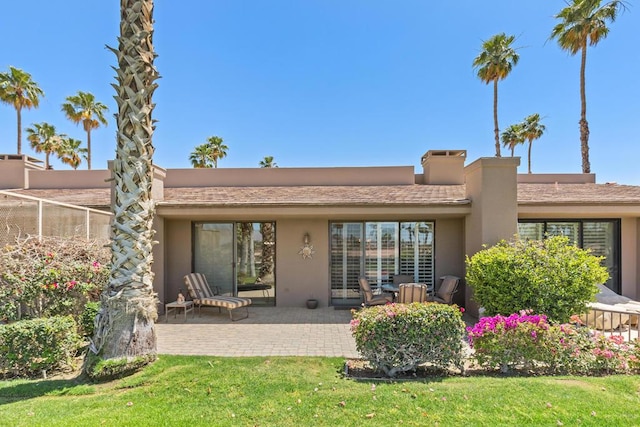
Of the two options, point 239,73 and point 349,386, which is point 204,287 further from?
point 239,73

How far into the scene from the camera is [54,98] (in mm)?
26156

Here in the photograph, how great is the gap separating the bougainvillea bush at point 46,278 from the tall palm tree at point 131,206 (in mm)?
1662

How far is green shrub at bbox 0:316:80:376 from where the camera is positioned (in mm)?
5230

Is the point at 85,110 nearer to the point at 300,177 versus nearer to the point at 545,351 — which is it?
the point at 300,177

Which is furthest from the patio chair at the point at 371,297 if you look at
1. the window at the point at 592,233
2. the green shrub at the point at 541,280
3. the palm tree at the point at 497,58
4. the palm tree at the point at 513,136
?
the palm tree at the point at 513,136

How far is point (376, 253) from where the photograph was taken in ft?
36.8

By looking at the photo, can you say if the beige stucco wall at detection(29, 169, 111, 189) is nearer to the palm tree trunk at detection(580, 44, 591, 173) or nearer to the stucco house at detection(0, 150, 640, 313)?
the stucco house at detection(0, 150, 640, 313)

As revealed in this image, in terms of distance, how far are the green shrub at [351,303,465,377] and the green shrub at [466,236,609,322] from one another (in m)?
2.56

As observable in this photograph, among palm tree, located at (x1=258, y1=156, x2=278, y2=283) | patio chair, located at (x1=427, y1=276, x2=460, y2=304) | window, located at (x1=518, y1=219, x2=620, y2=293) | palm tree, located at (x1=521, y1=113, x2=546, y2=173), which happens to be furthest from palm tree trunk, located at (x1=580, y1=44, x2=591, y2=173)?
palm tree, located at (x1=258, y1=156, x2=278, y2=283)

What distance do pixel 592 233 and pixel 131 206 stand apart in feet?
45.7

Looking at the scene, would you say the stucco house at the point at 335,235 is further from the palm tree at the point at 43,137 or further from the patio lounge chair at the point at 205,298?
the palm tree at the point at 43,137

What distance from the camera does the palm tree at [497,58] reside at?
2227cm

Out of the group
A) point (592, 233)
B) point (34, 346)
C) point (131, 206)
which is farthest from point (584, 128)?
point (34, 346)

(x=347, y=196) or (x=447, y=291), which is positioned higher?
(x=347, y=196)
